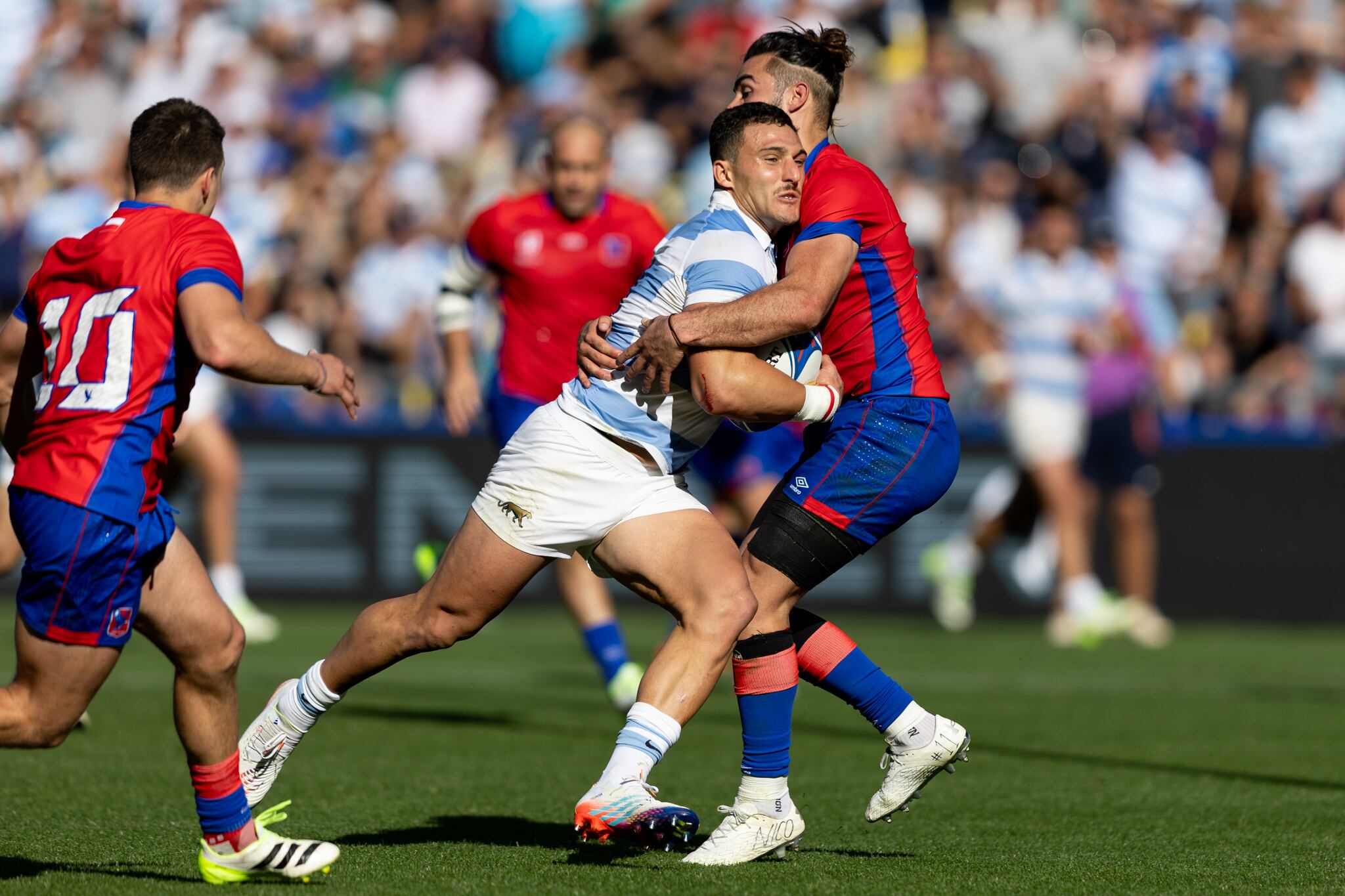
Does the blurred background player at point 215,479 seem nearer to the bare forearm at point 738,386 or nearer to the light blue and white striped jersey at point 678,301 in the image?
the light blue and white striped jersey at point 678,301

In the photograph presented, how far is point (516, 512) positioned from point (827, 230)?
1.24 metres

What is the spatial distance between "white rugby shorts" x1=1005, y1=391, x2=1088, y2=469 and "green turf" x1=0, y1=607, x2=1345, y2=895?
1928mm

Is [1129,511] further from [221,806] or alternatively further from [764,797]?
[221,806]

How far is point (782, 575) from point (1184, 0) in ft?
45.8

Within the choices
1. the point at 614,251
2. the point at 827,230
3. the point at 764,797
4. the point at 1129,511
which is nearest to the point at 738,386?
the point at 827,230

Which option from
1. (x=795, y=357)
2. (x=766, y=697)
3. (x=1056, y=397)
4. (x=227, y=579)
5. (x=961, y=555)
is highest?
(x=795, y=357)

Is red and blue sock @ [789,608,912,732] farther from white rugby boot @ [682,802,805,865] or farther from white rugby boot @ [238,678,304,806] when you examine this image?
white rugby boot @ [238,678,304,806]

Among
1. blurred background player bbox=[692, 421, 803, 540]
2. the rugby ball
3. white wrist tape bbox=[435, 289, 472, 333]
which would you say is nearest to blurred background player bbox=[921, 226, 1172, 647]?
blurred background player bbox=[692, 421, 803, 540]

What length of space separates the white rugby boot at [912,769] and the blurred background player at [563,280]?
3.11 m

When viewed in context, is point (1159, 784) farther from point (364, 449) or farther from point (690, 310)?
point (364, 449)

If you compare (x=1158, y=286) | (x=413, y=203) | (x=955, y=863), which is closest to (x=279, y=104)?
(x=413, y=203)

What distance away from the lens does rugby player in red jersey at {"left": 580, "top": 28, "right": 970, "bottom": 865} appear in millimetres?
5383

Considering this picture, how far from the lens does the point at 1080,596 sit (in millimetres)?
13078

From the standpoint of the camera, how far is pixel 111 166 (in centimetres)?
1291
